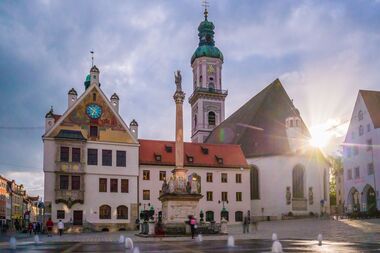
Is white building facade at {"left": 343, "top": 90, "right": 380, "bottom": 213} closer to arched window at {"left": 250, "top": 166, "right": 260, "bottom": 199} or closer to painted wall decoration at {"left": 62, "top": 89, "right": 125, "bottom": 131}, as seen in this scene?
arched window at {"left": 250, "top": 166, "right": 260, "bottom": 199}

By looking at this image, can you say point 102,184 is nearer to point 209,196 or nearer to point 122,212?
point 122,212

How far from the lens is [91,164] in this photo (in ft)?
172

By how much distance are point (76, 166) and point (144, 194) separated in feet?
28.6

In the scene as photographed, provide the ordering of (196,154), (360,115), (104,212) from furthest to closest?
(196,154) → (360,115) → (104,212)

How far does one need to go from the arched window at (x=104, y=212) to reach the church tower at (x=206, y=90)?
38357mm

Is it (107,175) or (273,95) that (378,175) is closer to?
(273,95)

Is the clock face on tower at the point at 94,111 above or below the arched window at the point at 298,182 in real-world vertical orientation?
above

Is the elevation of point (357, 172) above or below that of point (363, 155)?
below

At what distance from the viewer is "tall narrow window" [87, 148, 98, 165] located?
2066 inches

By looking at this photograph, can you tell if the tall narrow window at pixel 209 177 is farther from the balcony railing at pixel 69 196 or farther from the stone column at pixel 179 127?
the stone column at pixel 179 127

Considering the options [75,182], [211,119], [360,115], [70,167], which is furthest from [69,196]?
[211,119]

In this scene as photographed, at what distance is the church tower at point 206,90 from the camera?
89562 mm

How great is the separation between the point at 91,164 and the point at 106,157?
74.8 inches

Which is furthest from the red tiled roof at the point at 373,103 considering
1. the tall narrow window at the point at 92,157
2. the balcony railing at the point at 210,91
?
the balcony railing at the point at 210,91
